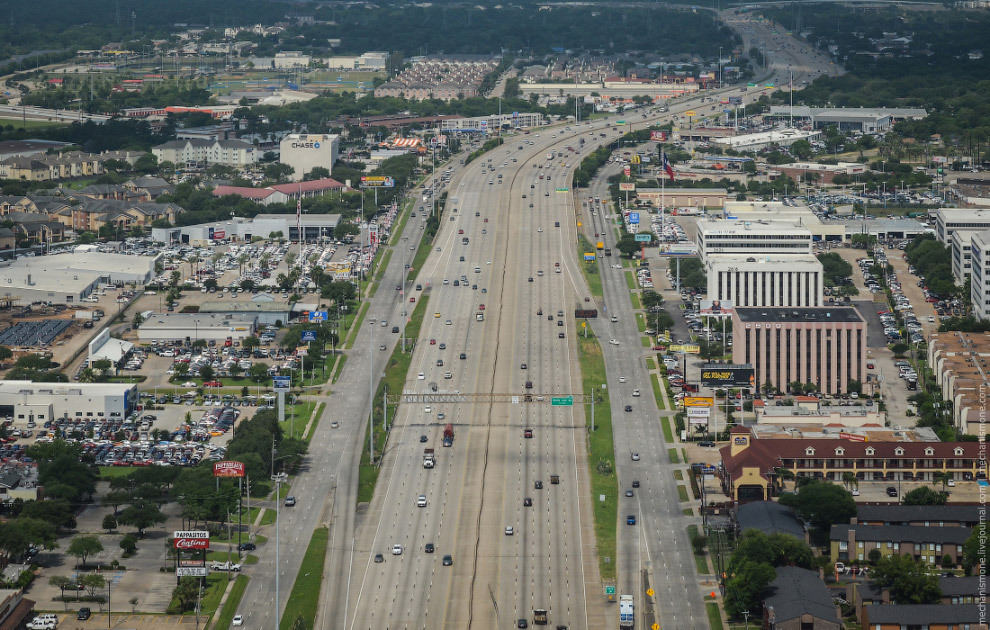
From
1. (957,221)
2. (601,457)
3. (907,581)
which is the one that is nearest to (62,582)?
Answer: (601,457)

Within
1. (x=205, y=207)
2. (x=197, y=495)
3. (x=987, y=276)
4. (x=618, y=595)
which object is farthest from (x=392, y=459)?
(x=205, y=207)

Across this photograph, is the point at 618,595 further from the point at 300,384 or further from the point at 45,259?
the point at 45,259

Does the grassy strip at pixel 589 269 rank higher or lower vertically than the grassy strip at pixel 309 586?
higher

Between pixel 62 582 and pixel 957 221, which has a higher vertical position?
pixel 957 221

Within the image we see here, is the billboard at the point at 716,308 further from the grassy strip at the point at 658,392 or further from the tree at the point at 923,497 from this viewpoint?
the tree at the point at 923,497

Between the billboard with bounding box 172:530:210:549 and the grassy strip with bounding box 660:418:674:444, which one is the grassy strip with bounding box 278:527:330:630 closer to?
the billboard with bounding box 172:530:210:549

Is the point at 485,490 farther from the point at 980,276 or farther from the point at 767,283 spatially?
the point at 980,276

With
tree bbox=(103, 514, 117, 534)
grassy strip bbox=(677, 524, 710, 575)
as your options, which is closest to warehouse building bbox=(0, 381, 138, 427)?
tree bbox=(103, 514, 117, 534)

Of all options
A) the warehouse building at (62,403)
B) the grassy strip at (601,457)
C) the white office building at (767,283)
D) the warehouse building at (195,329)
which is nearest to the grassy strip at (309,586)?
the grassy strip at (601,457)
